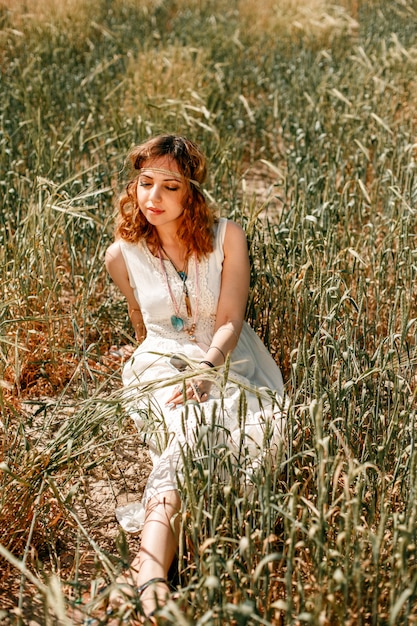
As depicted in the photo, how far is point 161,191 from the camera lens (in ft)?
7.67

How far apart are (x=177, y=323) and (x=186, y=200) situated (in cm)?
39

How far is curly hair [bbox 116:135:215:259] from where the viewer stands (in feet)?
7.78

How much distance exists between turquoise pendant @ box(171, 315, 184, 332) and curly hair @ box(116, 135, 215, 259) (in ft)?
0.67

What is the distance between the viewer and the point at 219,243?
2.43 meters

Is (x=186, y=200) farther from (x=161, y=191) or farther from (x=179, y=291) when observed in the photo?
(x=179, y=291)

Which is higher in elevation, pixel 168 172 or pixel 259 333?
pixel 168 172

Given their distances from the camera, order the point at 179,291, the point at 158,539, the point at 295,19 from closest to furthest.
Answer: the point at 158,539
the point at 179,291
the point at 295,19

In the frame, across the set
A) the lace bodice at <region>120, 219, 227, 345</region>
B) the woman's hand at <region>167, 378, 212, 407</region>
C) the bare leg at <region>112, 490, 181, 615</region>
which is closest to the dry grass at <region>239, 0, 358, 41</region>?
the lace bodice at <region>120, 219, 227, 345</region>

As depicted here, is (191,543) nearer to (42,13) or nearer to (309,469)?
(309,469)

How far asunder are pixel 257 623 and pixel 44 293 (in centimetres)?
169

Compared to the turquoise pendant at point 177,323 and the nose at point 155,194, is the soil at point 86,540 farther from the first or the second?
the nose at point 155,194

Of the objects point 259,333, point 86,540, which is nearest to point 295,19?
point 259,333

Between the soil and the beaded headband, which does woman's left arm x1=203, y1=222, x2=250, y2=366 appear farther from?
the soil

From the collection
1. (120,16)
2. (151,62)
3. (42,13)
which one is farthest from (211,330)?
(120,16)
